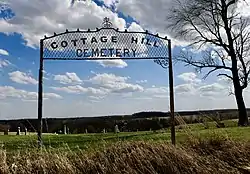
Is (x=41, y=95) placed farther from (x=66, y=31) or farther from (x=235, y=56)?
(x=235, y=56)

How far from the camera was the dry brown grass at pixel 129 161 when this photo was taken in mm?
A: 7730

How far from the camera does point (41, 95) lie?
10.7 m

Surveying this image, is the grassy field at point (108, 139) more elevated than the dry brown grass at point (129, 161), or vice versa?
the grassy field at point (108, 139)

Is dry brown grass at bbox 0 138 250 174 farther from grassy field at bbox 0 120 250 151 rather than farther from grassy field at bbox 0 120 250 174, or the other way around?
grassy field at bbox 0 120 250 151

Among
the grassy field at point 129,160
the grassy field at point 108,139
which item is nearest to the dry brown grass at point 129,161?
the grassy field at point 129,160

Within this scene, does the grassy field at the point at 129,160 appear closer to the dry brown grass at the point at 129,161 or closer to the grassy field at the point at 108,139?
the dry brown grass at the point at 129,161

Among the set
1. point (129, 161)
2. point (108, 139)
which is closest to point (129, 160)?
point (129, 161)

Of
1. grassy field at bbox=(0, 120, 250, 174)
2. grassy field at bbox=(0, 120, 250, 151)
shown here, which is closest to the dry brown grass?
grassy field at bbox=(0, 120, 250, 174)

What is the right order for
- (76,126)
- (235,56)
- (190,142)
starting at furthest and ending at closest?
(76,126)
(235,56)
(190,142)

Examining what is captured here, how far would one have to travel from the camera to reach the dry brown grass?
773 cm

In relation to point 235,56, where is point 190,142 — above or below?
below

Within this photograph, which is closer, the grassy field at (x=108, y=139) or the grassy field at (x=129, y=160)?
the grassy field at (x=129, y=160)

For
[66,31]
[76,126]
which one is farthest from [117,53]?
[76,126]

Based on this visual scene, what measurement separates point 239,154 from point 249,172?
1.18 metres
